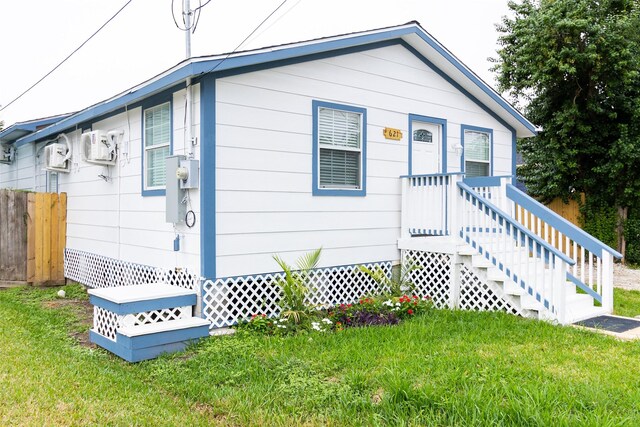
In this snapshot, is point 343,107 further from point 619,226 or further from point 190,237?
point 619,226

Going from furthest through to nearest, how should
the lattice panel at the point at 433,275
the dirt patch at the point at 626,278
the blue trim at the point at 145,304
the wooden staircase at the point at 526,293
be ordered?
1. the dirt patch at the point at 626,278
2. the lattice panel at the point at 433,275
3. the wooden staircase at the point at 526,293
4. the blue trim at the point at 145,304

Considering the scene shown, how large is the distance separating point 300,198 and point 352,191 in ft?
3.09

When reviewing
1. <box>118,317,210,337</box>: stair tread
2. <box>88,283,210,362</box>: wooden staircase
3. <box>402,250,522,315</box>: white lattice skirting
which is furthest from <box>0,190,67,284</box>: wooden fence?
<box>402,250,522,315</box>: white lattice skirting

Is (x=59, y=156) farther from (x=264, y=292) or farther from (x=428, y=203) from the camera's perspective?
(x=428, y=203)

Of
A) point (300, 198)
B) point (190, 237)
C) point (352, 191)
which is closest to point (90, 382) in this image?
point (190, 237)

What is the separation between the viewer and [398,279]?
26.4ft

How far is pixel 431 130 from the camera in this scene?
8.84 m

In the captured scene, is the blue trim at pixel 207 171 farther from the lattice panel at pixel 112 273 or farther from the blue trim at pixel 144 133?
the blue trim at pixel 144 133

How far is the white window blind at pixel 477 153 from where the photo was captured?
31.0 feet

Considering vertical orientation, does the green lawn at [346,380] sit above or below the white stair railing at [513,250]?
below

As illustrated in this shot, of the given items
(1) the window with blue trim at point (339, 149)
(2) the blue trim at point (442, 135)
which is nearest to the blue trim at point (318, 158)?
(1) the window with blue trim at point (339, 149)

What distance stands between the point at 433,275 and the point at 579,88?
8477 mm

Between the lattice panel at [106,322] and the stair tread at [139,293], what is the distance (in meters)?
0.18

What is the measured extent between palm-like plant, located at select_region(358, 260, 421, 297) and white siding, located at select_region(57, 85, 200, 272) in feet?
9.08
